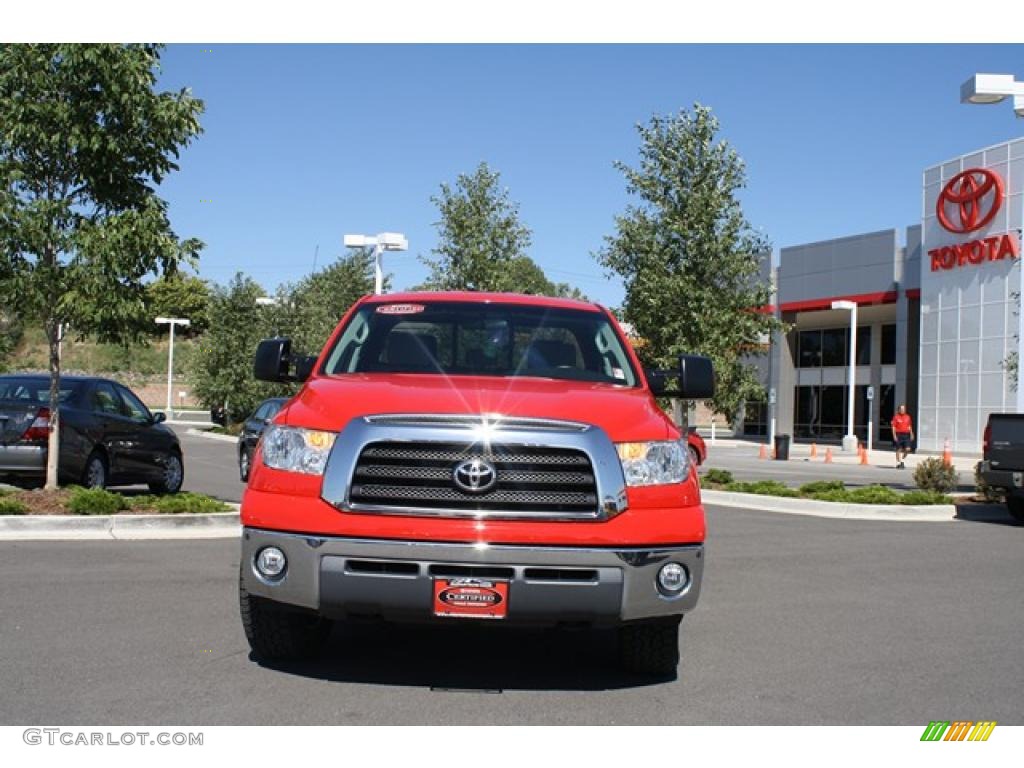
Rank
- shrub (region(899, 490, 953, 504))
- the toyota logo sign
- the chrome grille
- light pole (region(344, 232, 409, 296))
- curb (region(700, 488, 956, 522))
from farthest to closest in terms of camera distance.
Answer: the toyota logo sign, light pole (region(344, 232, 409, 296)), shrub (region(899, 490, 953, 504)), curb (region(700, 488, 956, 522)), the chrome grille

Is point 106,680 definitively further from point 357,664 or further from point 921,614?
point 921,614

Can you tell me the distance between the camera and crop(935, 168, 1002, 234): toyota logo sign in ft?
125

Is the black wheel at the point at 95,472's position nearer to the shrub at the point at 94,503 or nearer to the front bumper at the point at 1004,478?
the shrub at the point at 94,503

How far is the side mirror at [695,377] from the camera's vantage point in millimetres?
6441

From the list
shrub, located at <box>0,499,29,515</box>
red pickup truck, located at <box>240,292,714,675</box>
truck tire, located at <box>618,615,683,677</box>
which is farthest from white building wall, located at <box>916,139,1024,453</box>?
red pickup truck, located at <box>240,292,714,675</box>

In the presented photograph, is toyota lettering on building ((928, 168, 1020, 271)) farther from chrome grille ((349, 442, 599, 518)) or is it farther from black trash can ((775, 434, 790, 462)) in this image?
chrome grille ((349, 442, 599, 518))

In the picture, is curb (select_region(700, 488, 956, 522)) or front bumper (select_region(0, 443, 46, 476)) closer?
front bumper (select_region(0, 443, 46, 476))

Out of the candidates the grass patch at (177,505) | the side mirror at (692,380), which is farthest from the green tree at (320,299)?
the side mirror at (692,380)

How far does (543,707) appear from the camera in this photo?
16.6 ft

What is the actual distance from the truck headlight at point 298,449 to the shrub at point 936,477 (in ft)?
51.2

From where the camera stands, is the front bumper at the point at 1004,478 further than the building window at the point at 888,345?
No

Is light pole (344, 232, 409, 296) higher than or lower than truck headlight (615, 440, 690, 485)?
higher
